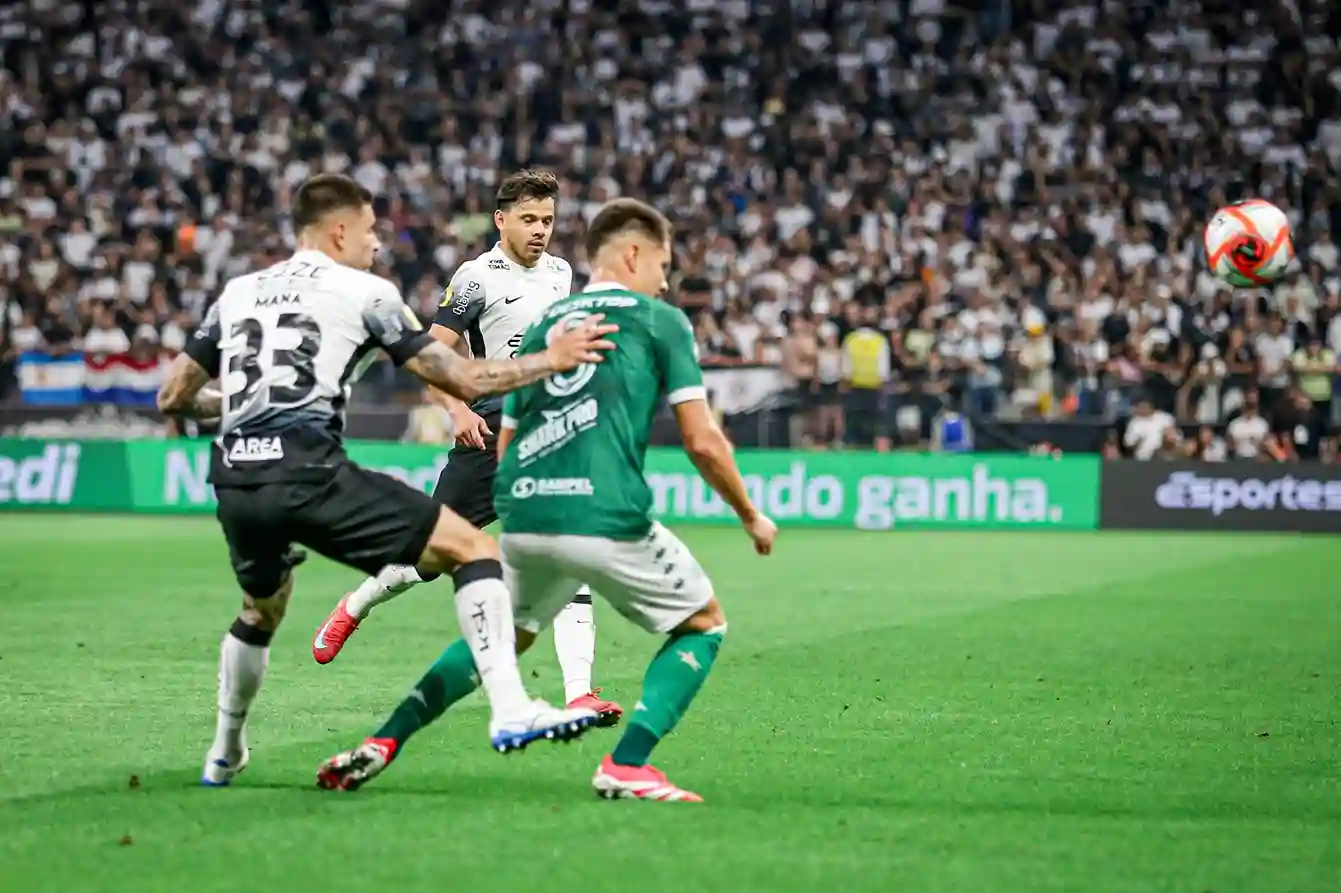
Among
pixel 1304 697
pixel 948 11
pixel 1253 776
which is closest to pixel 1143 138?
pixel 948 11

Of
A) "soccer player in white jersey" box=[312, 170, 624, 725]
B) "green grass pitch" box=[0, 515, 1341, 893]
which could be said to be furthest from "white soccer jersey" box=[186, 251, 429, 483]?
"soccer player in white jersey" box=[312, 170, 624, 725]

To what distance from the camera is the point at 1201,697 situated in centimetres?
1012

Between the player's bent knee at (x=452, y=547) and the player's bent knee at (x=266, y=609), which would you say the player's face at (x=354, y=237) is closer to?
the player's bent knee at (x=452, y=547)

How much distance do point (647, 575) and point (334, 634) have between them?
162 inches

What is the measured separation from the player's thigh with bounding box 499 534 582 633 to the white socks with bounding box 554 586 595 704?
165cm

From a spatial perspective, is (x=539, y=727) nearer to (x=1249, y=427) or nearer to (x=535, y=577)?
(x=535, y=577)


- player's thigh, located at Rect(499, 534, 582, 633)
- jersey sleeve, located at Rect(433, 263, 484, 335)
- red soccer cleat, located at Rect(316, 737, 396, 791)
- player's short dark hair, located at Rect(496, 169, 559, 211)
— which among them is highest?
player's short dark hair, located at Rect(496, 169, 559, 211)

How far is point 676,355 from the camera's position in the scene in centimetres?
674

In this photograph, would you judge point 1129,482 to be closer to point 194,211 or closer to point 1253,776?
point 194,211

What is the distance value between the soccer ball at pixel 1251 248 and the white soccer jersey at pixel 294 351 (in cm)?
1194

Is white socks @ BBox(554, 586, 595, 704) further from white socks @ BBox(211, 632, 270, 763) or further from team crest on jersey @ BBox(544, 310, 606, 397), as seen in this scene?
team crest on jersey @ BBox(544, 310, 606, 397)

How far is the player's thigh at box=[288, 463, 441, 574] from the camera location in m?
6.68

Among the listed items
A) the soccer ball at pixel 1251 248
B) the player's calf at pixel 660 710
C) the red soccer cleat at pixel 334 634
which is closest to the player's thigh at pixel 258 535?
the player's calf at pixel 660 710

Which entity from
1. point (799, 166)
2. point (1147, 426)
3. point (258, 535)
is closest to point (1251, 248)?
point (1147, 426)
